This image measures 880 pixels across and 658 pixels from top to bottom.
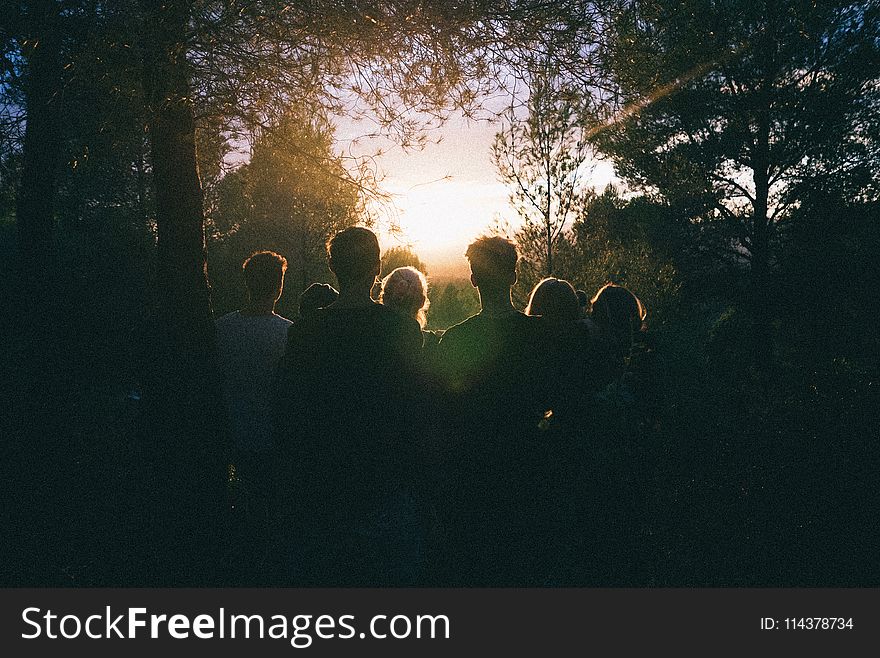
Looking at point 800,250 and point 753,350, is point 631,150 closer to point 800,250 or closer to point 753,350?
point 800,250

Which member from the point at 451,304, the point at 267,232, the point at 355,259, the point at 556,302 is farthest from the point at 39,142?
the point at 451,304

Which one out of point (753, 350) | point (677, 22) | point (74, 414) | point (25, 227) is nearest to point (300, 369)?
point (677, 22)

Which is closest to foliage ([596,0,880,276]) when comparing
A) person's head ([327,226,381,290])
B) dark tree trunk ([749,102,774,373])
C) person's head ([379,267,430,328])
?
dark tree trunk ([749,102,774,373])

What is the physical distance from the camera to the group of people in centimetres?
250

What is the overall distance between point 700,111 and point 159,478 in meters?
14.7

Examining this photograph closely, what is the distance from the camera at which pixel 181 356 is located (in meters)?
3.97

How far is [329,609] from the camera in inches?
110

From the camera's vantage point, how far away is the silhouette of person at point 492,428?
3.13 meters

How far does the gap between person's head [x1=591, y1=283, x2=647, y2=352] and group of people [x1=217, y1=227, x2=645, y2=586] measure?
0.04ft

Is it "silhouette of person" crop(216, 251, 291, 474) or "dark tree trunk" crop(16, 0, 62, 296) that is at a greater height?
"dark tree trunk" crop(16, 0, 62, 296)

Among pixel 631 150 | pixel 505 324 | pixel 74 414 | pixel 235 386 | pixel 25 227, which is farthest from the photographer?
pixel 631 150

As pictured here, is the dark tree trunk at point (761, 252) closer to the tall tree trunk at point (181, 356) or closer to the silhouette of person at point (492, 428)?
the silhouette of person at point (492, 428)

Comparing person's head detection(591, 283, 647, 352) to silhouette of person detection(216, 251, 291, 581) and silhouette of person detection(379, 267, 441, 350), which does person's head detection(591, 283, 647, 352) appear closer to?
silhouette of person detection(379, 267, 441, 350)

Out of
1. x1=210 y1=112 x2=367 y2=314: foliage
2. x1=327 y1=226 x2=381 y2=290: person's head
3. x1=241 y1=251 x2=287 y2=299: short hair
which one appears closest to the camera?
x1=327 y1=226 x2=381 y2=290: person's head
